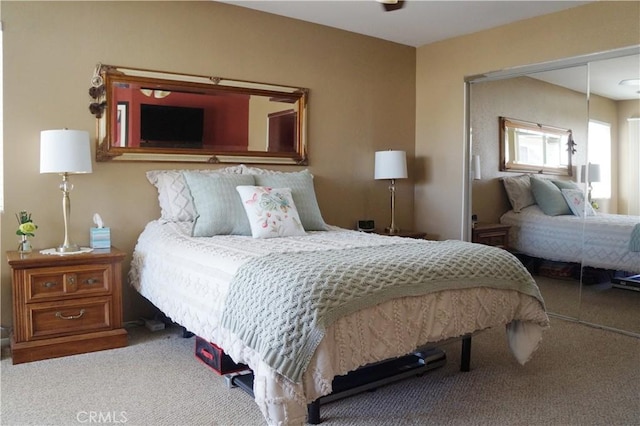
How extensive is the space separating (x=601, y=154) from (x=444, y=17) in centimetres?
166

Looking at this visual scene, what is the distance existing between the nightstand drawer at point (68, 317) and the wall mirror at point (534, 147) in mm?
3355

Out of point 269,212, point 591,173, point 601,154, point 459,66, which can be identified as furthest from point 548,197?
point 269,212

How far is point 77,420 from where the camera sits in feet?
7.38

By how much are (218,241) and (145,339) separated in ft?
2.94

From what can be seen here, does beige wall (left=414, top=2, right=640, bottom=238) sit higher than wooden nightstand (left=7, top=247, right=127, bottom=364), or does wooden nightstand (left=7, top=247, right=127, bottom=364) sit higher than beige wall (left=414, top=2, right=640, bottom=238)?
beige wall (left=414, top=2, right=640, bottom=238)

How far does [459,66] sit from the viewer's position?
4.87 metres

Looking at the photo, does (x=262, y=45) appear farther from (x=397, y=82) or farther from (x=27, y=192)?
(x=27, y=192)

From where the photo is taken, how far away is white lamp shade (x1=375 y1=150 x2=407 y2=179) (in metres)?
4.72

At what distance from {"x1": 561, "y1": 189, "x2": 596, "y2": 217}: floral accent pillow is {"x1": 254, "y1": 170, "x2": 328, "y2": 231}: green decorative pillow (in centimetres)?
195

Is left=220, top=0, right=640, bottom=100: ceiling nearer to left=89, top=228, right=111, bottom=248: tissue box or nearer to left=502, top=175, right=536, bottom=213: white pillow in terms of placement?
left=502, top=175, right=536, bottom=213: white pillow

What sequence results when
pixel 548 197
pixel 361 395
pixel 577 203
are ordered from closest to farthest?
pixel 361 395
pixel 577 203
pixel 548 197

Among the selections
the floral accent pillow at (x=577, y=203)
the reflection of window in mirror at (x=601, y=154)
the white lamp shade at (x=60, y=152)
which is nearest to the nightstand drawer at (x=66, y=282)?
the white lamp shade at (x=60, y=152)

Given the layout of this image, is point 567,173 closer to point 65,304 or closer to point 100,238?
point 100,238

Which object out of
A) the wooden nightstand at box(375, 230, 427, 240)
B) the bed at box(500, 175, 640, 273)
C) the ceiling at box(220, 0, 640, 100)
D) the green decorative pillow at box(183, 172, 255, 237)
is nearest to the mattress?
the bed at box(500, 175, 640, 273)
